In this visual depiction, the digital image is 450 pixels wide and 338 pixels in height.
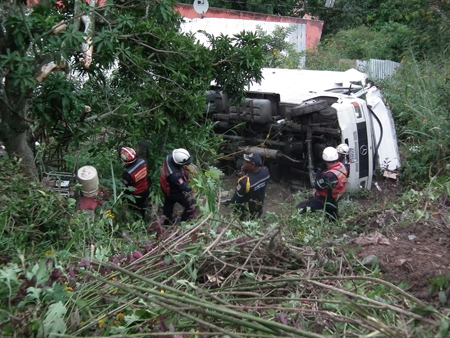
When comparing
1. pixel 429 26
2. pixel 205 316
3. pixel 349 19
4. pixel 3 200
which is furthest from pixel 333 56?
pixel 205 316

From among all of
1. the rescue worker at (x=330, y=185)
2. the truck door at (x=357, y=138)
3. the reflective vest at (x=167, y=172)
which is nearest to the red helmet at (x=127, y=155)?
the reflective vest at (x=167, y=172)

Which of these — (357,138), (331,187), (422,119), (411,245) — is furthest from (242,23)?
(411,245)

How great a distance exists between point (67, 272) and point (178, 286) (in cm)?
71

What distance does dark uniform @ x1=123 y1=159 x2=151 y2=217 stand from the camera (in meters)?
6.57

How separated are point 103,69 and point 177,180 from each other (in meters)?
1.76

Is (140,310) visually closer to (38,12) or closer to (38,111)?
(38,111)

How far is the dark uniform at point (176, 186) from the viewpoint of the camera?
21.6 feet

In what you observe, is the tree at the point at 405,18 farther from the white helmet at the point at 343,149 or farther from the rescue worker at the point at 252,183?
the rescue worker at the point at 252,183

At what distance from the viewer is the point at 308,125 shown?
8172 millimetres

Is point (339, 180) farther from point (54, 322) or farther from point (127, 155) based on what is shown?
point (54, 322)

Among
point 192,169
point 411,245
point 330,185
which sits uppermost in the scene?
point 411,245

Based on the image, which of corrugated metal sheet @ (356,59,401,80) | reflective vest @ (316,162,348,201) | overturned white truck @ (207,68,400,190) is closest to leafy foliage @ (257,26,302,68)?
corrugated metal sheet @ (356,59,401,80)

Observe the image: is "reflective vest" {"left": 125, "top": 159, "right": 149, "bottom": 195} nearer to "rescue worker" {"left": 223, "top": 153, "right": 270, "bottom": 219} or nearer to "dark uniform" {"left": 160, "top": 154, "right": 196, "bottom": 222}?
"dark uniform" {"left": 160, "top": 154, "right": 196, "bottom": 222}

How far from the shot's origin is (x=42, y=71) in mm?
5148
